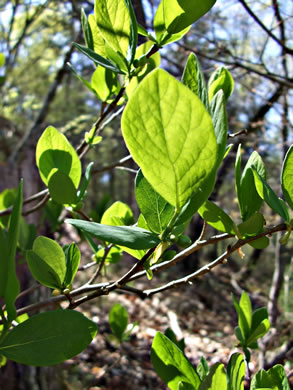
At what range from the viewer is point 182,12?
309mm

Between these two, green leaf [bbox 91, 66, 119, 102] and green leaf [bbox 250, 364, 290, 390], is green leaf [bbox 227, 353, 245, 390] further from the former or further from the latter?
green leaf [bbox 91, 66, 119, 102]

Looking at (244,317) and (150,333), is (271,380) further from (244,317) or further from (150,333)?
(150,333)

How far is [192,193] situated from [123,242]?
0.06 m

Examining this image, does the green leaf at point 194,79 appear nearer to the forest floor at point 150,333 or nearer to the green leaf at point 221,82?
the green leaf at point 221,82

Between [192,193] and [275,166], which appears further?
[275,166]

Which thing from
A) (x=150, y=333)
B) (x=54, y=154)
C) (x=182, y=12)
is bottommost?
(x=150, y=333)

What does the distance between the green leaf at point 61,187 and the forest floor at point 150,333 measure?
527mm

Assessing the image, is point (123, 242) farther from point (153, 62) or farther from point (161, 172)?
point (153, 62)

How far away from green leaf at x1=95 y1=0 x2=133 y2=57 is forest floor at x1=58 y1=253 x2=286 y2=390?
2.21 ft

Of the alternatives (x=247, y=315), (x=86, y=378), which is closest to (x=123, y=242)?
(x=247, y=315)

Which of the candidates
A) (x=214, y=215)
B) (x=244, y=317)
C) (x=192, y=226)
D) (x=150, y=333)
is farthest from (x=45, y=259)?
(x=192, y=226)

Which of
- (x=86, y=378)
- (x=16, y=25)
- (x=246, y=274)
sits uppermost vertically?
(x=16, y=25)

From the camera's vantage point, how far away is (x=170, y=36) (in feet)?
1.13

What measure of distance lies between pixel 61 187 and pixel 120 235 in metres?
0.15
